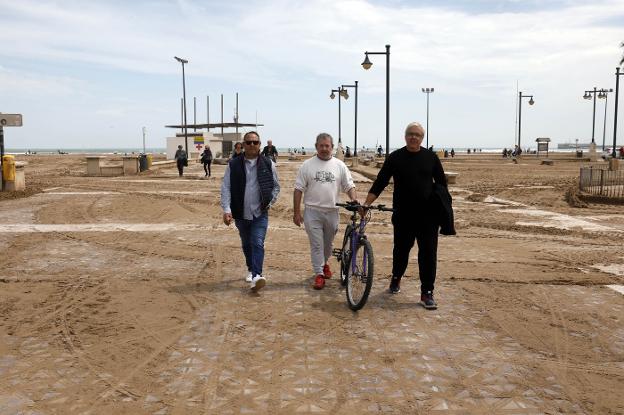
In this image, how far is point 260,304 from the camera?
572 cm

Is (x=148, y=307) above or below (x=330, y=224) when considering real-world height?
below

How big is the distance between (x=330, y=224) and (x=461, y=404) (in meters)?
3.06

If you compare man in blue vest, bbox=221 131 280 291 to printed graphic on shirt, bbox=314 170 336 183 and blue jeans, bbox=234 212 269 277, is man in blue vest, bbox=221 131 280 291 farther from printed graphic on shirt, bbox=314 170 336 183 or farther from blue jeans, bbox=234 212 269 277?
printed graphic on shirt, bbox=314 170 336 183

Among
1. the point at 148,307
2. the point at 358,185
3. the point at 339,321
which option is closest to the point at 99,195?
the point at 358,185

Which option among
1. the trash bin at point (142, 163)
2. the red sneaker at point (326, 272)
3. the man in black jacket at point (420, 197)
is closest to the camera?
the man in black jacket at point (420, 197)

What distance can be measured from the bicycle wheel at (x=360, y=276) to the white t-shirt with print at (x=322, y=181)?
785mm

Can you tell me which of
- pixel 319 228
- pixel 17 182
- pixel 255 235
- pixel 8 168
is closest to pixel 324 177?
pixel 319 228

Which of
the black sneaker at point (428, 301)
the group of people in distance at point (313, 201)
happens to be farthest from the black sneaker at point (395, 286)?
the black sneaker at point (428, 301)

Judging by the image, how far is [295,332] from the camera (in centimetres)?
482

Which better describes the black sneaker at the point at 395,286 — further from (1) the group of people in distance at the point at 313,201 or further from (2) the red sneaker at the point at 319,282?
(2) the red sneaker at the point at 319,282

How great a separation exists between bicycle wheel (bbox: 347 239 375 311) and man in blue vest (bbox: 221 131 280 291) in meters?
1.10

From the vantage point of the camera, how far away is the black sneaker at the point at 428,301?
5.54m

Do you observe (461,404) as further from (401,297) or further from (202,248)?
(202,248)

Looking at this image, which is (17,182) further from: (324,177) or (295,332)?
(295,332)
